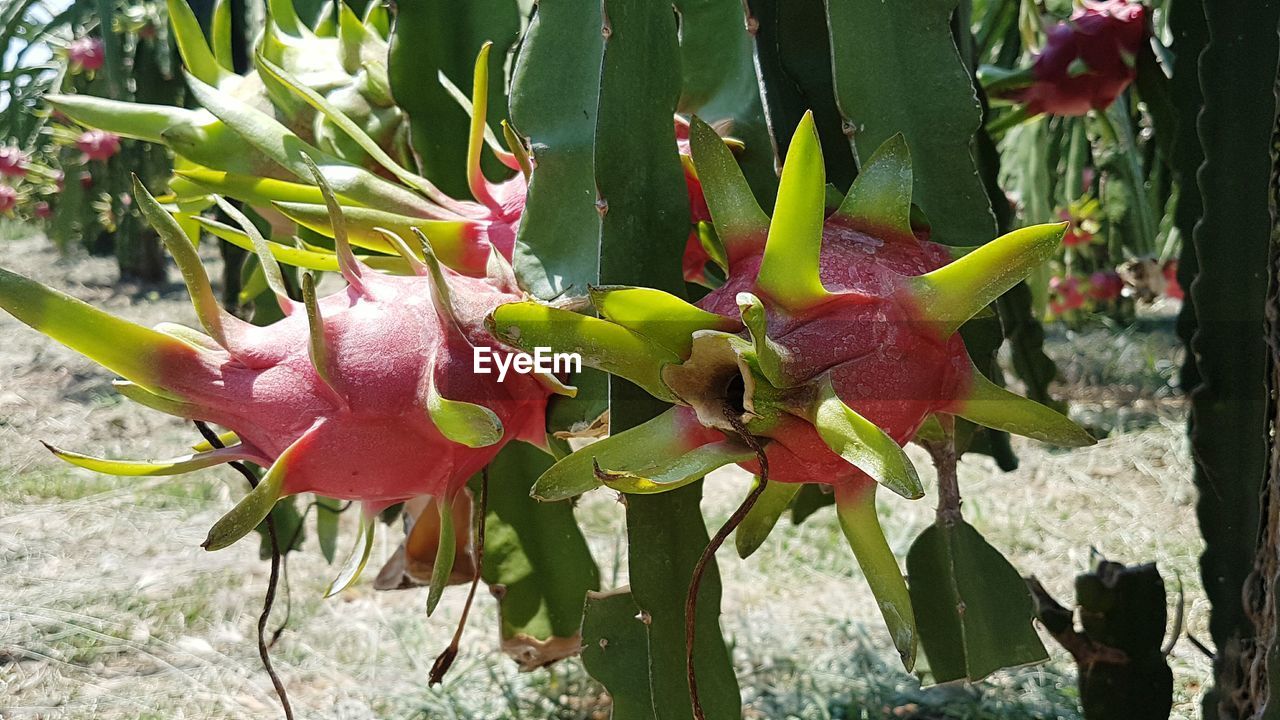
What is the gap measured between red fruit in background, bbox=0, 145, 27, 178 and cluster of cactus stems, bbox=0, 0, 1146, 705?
12.3 ft

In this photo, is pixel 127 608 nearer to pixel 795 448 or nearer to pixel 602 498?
pixel 602 498

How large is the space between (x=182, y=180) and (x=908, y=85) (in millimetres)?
512

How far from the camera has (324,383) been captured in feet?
1.49

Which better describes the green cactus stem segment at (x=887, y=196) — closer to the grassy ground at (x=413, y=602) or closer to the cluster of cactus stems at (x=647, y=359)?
the cluster of cactus stems at (x=647, y=359)

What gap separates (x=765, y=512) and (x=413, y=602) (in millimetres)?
1399

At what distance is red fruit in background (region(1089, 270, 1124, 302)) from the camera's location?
2.73m

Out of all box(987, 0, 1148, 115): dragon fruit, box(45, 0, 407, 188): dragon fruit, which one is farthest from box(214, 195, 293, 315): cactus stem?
box(987, 0, 1148, 115): dragon fruit

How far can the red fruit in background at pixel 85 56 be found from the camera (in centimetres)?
330

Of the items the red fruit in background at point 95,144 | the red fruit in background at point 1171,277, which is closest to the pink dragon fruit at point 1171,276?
the red fruit in background at point 1171,277

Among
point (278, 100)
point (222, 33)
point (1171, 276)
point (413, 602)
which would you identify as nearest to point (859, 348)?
point (278, 100)

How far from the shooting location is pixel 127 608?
1.71 meters

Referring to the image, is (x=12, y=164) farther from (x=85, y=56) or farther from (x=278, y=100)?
(x=278, y=100)

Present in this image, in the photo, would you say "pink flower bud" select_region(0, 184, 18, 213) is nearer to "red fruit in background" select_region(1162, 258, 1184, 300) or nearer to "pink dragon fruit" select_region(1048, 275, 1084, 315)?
"pink dragon fruit" select_region(1048, 275, 1084, 315)

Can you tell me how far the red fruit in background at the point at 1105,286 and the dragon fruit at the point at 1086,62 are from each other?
186 cm
